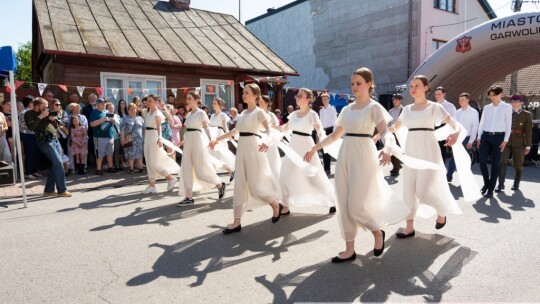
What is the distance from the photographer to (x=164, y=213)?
645cm

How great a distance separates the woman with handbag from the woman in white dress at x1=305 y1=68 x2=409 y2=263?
7919mm

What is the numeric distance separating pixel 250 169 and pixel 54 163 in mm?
4504

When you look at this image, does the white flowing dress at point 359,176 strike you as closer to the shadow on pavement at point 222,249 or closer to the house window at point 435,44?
the shadow on pavement at point 222,249

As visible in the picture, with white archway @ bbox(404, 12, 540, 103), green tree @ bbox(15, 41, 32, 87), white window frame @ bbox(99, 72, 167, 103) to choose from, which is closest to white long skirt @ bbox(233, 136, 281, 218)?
white window frame @ bbox(99, 72, 167, 103)

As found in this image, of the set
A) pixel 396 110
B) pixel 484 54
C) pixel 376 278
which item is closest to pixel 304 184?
pixel 376 278

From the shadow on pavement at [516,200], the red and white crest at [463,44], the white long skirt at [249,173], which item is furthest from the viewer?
the red and white crest at [463,44]

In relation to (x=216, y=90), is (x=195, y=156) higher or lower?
lower

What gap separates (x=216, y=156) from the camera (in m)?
8.51

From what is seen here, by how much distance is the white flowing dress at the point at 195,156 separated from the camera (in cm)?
684

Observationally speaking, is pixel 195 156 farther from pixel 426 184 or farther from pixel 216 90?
pixel 216 90

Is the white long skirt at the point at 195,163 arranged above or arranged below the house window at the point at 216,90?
below

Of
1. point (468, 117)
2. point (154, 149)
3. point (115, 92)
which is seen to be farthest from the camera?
point (115, 92)

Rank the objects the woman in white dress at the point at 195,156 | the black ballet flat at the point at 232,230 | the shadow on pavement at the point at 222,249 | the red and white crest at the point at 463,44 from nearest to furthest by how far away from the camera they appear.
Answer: the shadow on pavement at the point at 222,249
the black ballet flat at the point at 232,230
the woman in white dress at the point at 195,156
the red and white crest at the point at 463,44

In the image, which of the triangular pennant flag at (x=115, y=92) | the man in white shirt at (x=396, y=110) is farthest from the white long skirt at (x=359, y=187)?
the triangular pennant flag at (x=115, y=92)
